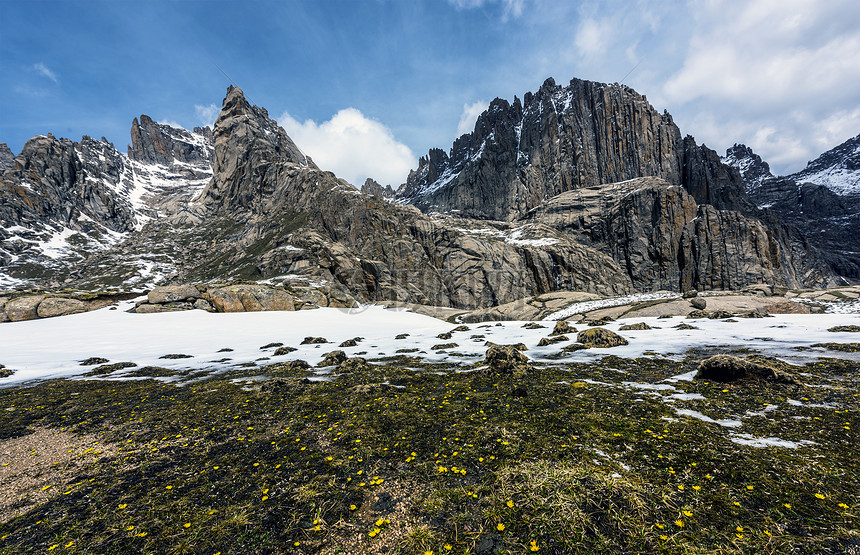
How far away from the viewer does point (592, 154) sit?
147 m

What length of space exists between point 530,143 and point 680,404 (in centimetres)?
18133

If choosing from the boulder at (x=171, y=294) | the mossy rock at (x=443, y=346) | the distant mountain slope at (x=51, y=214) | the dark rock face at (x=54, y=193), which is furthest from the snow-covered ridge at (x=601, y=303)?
the dark rock face at (x=54, y=193)

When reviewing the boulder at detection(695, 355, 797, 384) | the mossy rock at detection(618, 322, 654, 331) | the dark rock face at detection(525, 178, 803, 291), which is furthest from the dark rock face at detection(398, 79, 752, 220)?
the boulder at detection(695, 355, 797, 384)

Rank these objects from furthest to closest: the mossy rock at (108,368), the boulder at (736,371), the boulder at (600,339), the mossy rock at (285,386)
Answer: the boulder at (600,339) → the mossy rock at (108,368) → the mossy rock at (285,386) → the boulder at (736,371)

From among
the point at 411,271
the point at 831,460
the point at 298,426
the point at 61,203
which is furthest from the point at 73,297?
the point at 61,203

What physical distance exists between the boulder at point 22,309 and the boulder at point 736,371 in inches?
2088

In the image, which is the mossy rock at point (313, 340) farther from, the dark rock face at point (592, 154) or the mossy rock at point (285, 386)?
the dark rock face at point (592, 154)

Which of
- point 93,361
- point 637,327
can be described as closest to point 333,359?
point 93,361

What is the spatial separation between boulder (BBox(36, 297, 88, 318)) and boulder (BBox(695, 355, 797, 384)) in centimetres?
5149

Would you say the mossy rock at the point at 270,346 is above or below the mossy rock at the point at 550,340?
above

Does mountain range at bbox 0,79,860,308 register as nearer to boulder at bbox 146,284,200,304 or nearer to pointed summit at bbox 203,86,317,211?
pointed summit at bbox 203,86,317,211

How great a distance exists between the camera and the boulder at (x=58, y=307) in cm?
3092

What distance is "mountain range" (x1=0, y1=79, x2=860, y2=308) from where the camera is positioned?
3524 inches

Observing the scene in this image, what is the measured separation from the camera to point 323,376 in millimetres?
13703
